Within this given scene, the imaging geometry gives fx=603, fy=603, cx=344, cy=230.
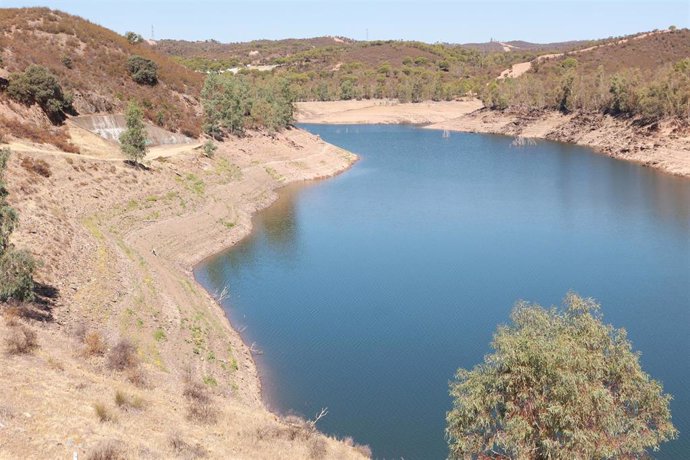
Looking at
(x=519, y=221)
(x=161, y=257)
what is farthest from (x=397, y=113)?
(x=161, y=257)

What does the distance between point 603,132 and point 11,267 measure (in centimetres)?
12489

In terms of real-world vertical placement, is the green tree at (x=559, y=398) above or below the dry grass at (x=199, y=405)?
above

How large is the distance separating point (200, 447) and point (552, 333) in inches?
500

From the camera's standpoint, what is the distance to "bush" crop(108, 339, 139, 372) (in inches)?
1052

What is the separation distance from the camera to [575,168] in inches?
4003

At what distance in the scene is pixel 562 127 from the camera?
14350cm

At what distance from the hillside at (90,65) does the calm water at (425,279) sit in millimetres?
24541

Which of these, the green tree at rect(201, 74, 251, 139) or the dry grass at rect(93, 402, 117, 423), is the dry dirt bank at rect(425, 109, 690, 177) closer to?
the green tree at rect(201, 74, 251, 139)

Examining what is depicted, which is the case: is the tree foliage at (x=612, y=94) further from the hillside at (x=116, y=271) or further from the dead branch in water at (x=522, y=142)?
the hillside at (x=116, y=271)

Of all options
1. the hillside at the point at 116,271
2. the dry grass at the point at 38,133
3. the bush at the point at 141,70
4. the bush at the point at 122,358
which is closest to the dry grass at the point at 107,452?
the hillside at the point at 116,271

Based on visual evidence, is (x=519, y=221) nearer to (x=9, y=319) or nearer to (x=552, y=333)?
(x=552, y=333)

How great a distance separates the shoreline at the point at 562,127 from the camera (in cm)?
10450

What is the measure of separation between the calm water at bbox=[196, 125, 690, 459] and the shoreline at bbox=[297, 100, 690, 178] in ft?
57.7

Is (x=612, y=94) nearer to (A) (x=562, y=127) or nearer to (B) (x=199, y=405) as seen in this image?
(A) (x=562, y=127)
